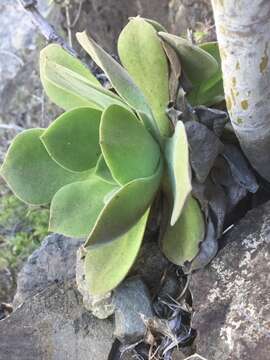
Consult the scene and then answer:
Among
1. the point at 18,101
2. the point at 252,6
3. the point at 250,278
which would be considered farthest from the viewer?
A: the point at 18,101

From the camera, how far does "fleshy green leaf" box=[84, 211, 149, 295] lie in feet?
3.40

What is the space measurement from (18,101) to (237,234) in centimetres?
191

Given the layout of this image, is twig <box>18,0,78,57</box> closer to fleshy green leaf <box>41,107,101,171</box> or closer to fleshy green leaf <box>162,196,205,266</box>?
fleshy green leaf <box>41,107,101,171</box>

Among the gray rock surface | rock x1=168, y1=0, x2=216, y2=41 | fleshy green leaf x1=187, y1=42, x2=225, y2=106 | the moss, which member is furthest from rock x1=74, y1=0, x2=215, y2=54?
fleshy green leaf x1=187, y1=42, x2=225, y2=106

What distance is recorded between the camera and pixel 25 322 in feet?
3.88

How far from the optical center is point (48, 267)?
1294mm

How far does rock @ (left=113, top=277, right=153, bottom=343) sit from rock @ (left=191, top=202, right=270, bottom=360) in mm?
109

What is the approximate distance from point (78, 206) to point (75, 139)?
0.12 m

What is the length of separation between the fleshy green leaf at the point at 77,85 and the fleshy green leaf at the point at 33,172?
10cm

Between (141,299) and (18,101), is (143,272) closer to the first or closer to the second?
(141,299)

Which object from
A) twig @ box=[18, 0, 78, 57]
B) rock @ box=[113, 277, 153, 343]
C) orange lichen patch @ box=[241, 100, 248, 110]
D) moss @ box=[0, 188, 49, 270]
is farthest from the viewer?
moss @ box=[0, 188, 49, 270]

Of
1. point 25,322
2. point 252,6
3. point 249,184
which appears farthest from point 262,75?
point 25,322

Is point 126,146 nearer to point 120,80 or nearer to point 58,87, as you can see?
point 120,80

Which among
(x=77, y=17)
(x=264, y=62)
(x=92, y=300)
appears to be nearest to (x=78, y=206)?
(x=92, y=300)
